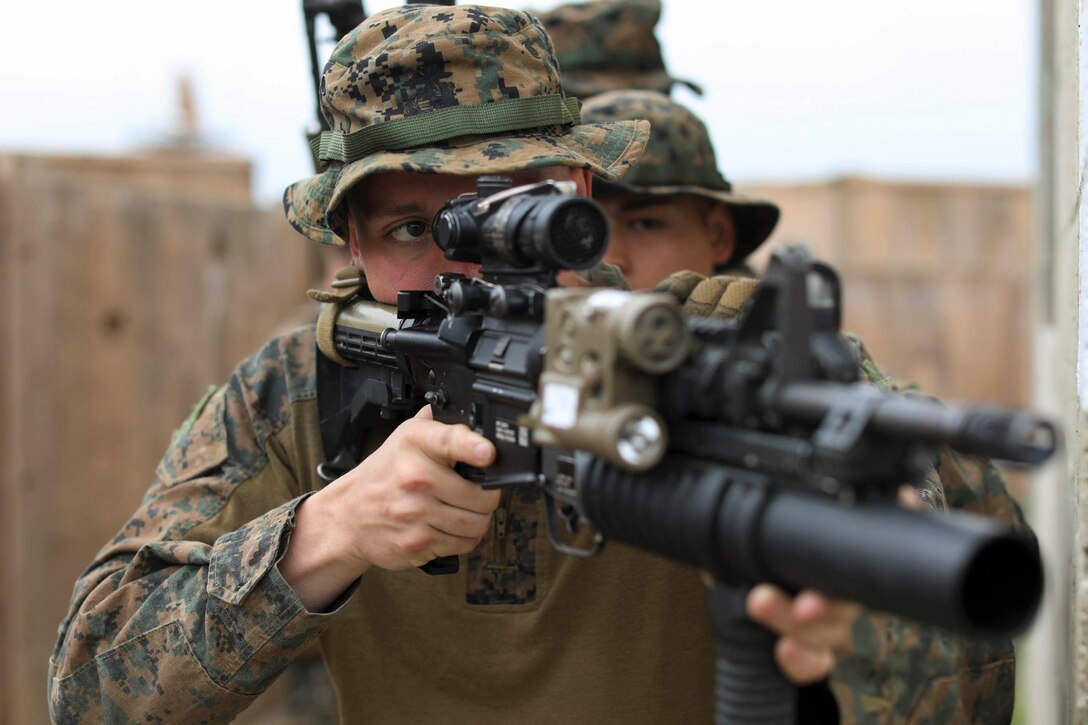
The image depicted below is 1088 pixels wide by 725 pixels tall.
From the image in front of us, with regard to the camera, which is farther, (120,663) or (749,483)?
(120,663)

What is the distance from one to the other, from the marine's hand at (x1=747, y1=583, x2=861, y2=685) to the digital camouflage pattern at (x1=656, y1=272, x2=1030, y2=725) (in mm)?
53

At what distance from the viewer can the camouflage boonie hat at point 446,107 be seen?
256 cm

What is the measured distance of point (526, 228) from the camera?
1.99m

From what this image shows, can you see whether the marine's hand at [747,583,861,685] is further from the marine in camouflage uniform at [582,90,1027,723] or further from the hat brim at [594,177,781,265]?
the hat brim at [594,177,781,265]

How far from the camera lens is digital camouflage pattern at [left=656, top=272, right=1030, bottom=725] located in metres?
1.66

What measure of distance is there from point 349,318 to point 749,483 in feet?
5.07

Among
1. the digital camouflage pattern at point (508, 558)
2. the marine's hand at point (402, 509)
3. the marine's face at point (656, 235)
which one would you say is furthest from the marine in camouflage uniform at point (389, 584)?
the marine's face at point (656, 235)

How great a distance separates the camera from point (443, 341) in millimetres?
2270

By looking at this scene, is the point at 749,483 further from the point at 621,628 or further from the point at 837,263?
the point at 837,263

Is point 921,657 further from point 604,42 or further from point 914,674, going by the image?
point 604,42

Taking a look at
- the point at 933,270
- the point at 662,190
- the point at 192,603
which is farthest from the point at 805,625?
the point at 933,270

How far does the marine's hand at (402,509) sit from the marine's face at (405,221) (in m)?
0.46

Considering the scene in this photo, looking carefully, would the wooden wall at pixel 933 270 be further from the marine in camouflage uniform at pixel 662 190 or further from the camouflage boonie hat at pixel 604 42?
the marine in camouflage uniform at pixel 662 190

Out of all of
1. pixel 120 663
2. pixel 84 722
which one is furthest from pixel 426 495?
pixel 84 722
